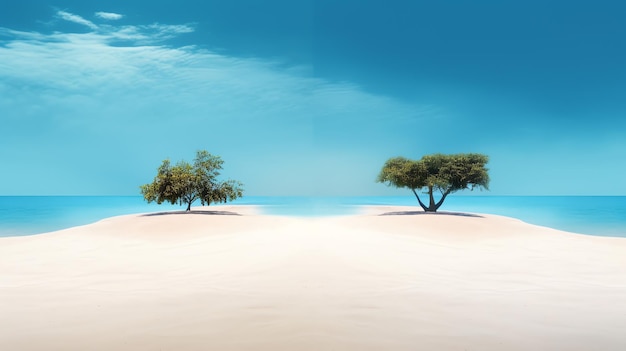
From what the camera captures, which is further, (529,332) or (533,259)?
(533,259)

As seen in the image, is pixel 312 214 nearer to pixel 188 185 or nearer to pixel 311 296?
pixel 188 185

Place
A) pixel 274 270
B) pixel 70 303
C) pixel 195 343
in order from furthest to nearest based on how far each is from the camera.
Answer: pixel 274 270, pixel 70 303, pixel 195 343

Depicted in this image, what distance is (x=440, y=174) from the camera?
35844mm

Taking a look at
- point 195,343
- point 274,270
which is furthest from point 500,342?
point 274,270

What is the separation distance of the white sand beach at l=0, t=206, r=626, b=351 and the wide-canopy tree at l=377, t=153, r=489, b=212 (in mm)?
17258

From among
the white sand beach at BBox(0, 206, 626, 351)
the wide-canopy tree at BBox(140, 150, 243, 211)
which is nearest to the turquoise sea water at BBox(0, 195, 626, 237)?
the wide-canopy tree at BBox(140, 150, 243, 211)

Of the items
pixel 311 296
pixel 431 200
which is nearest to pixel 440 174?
pixel 431 200

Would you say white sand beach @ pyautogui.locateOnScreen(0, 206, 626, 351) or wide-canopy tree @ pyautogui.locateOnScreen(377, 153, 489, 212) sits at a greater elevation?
wide-canopy tree @ pyautogui.locateOnScreen(377, 153, 489, 212)

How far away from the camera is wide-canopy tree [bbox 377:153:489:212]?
3531 centimetres

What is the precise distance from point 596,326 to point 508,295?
87.3 inches

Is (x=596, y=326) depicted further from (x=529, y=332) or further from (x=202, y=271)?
(x=202, y=271)

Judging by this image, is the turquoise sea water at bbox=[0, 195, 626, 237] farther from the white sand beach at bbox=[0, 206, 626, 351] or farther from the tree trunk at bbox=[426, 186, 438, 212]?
the white sand beach at bbox=[0, 206, 626, 351]

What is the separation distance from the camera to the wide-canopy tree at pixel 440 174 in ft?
116

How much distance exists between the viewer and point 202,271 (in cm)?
1173
